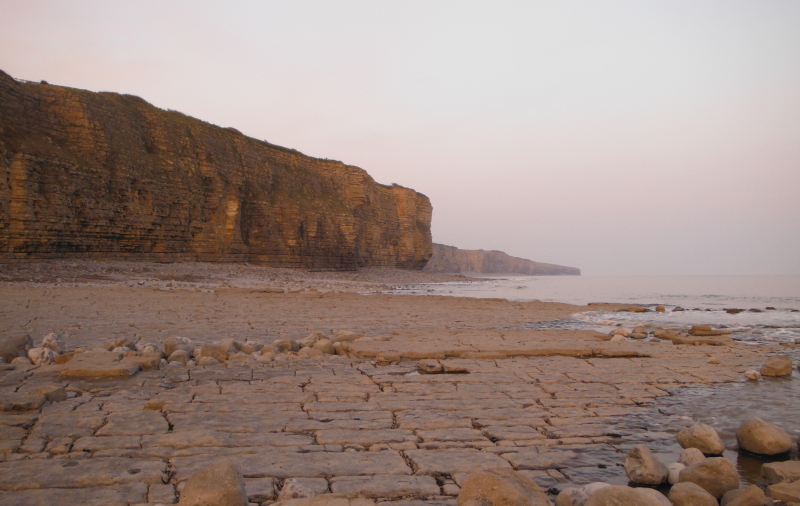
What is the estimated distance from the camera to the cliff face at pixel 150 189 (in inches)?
862

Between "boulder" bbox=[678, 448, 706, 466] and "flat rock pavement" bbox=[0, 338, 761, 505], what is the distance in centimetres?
40

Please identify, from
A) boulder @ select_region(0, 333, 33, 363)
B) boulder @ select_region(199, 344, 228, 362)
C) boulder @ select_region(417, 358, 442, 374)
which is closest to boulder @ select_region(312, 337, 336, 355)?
boulder @ select_region(199, 344, 228, 362)

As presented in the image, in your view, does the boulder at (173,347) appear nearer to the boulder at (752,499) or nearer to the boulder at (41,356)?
the boulder at (41,356)

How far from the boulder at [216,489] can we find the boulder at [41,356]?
4155mm

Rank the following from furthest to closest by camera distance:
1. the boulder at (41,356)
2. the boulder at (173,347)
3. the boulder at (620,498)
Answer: the boulder at (173,347), the boulder at (41,356), the boulder at (620,498)

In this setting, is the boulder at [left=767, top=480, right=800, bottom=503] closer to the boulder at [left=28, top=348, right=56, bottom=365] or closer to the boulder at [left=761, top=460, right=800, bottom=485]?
the boulder at [left=761, top=460, right=800, bottom=485]

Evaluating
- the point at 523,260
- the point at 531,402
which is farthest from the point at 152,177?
the point at 523,260

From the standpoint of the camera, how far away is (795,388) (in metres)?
5.68

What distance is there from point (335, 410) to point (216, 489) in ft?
6.33

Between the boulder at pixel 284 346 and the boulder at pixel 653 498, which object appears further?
the boulder at pixel 284 346

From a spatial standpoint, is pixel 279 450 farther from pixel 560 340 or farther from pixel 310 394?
pixel 560 340

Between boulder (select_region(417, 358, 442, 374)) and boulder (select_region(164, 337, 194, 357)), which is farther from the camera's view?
boulder (select_region(164, 337, 194, 357))

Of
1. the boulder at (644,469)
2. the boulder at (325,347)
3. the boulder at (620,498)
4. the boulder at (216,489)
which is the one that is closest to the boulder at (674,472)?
the boulder at (644,469)

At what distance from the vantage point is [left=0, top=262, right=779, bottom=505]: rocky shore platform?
285 centimetres
